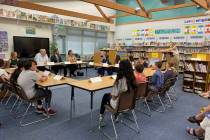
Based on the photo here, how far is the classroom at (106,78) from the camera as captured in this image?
2701 millimetres

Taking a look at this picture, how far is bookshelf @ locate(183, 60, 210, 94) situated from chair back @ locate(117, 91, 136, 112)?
3500mm

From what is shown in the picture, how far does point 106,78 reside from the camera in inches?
146

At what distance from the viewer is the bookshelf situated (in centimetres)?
507

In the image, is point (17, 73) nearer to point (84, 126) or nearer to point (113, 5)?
point (84, 126)

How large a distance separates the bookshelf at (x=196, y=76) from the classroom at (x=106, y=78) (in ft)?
0.09

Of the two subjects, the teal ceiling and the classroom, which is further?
the teal ceiling

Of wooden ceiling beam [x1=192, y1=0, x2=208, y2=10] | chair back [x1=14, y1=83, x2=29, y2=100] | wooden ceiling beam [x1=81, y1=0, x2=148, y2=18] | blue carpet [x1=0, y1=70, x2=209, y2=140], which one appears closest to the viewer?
blue carpet [x1=0, y1=70, x2=209, y2=140]

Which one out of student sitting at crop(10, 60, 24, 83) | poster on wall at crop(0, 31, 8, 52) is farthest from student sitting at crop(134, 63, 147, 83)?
poster on wall at crop(0, 31, 8, 52)

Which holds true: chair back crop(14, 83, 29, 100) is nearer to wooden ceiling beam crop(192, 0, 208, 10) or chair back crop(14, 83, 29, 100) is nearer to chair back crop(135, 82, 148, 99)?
chair back crop(135, 82, 148, 99)

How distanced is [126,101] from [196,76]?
374 centimetres

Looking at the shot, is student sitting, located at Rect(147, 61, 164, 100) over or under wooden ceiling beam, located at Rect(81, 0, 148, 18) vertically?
under

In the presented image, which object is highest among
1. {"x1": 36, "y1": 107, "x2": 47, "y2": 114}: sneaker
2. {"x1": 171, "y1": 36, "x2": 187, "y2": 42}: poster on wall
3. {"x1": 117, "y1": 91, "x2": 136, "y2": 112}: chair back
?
{"x1": 171, "y1": 36, "x2": 187, "y2": 42}: poster on wall

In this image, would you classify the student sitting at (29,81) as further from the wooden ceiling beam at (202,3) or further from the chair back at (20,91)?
the wooden ceiling beam at (202,3)

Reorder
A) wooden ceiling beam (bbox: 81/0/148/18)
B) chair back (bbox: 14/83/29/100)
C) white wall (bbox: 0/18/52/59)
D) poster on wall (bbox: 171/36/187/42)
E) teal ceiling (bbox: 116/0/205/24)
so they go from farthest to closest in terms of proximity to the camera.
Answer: poster on wall (bbox: 171/36/187/42) → teal ceiling (bbox: 116/0/205/24) → white wall (bbox: 0/18/52/59) → wooden ceiling beam (bbox: 81/0/148/18) → chair back (bbox: 14/83/29/100)
